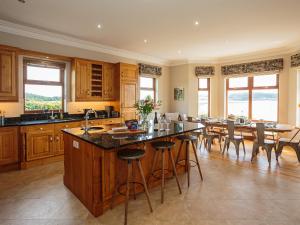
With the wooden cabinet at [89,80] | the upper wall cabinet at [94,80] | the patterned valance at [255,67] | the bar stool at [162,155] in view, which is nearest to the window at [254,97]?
the patterned valance at [255,67]

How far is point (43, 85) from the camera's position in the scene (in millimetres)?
4668

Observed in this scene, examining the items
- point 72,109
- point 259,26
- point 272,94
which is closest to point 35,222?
point 72,109

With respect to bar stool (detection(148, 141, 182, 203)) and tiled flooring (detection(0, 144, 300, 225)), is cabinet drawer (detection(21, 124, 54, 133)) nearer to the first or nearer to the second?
tiled flooring (detection(0, 144, 300, 225))

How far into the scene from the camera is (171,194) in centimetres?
282

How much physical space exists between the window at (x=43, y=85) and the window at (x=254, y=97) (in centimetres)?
568

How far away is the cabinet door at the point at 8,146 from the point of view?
3605 millimetres

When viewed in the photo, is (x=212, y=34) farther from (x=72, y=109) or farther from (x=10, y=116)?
(x=10, y=116)

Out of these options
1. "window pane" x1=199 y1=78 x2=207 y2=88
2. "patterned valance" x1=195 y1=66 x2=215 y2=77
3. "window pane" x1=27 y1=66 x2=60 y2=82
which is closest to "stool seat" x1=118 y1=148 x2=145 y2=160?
"window pane" x1=27 y1=66 x2=60 y2=82

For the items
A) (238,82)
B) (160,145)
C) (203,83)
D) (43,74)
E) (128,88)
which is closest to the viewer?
(160,145)

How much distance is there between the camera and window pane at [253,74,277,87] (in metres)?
6.05

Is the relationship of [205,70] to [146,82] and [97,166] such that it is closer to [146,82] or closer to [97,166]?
[146,82]

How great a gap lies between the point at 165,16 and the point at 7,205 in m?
3.91

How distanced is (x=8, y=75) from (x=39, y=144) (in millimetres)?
1508

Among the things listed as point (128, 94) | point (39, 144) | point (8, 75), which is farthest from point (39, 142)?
point (128, 94)
